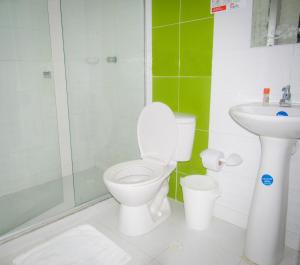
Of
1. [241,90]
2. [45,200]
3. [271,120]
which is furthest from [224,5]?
[45,200]

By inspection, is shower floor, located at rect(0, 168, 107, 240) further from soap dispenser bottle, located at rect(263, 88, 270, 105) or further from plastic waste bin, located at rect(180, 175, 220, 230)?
soap dispenser bottle, located at rect(263, 88, 270, 105)

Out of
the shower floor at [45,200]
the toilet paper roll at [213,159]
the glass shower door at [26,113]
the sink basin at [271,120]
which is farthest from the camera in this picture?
the glass shower door at [26,113]

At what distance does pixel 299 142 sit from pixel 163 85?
3.41ft

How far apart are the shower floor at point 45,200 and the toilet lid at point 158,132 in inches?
22.4

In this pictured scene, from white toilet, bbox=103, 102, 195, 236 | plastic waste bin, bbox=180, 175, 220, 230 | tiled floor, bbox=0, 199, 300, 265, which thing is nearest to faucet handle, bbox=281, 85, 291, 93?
white toilet, bbox=103, 102, 195, 236

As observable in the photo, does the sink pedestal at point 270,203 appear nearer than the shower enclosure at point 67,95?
Yes

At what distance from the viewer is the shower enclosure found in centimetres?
184

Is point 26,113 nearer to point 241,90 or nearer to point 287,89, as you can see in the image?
point 241,90

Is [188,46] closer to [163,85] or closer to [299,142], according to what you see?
[163,85]

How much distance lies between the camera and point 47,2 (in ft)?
6.73

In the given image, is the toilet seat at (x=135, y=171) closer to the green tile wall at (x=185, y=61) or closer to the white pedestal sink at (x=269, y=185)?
the green tile wall at (x=185, y=61)

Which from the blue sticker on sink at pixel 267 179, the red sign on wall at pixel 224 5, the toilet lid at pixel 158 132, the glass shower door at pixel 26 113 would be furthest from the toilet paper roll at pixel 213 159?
the glass shower door at pixel 26 113

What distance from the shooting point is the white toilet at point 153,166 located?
1.53 metres

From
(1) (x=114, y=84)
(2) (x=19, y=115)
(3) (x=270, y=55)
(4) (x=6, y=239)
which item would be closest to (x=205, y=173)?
(3) (x=270, y=55)
